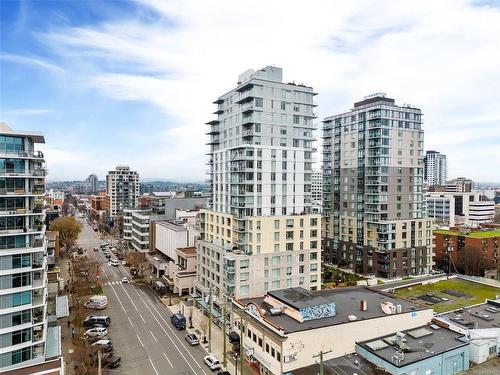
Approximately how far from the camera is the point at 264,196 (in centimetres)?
6675

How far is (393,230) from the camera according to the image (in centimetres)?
9550

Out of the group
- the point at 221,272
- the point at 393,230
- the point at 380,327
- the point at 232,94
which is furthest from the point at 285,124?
the point at 393,230

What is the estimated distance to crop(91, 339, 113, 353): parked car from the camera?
51934 millimetres

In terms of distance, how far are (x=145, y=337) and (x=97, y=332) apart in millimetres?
7505

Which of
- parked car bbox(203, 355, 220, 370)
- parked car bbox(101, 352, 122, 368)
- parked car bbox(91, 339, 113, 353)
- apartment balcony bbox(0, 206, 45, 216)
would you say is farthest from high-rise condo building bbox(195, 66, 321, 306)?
apartment balcony bbox(0, 206, 45, 216)

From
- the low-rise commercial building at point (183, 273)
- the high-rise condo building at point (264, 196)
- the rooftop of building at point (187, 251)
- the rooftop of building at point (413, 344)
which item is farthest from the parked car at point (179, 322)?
the rooftop of building at point (413, 344)

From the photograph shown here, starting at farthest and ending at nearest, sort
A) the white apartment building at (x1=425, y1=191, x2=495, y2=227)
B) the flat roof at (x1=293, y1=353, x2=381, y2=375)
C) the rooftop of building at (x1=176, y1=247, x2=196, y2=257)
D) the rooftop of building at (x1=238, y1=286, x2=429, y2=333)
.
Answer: the white apartment building at (x1=425, y1=191, x2=495, y2=227)
the rooftop of building at (x1=176, y1=247, x2=196, y2=257)
the rooftop of building at (x1=238, y1=286, x2=429, y2=333)
the flat roof at (x1=293, y1=353, x2=381, y2=375)

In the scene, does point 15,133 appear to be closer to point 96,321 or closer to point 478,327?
point 96,321

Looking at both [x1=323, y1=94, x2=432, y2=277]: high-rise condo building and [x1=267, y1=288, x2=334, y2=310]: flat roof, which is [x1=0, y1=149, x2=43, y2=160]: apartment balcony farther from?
[x1=323, y1=94, x2=432, y2=277]: high-rise condo building

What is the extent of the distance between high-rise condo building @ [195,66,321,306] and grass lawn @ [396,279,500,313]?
83.2ft

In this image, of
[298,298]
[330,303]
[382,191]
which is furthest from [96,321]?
[382,191]

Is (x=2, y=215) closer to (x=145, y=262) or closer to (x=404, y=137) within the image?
(x=145, y=262)

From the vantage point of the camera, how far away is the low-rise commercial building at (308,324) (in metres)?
44.8

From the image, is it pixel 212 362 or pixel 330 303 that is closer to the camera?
pixel 212 362
